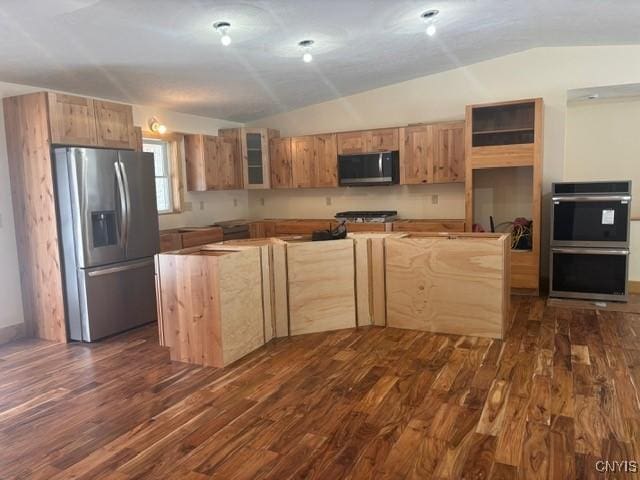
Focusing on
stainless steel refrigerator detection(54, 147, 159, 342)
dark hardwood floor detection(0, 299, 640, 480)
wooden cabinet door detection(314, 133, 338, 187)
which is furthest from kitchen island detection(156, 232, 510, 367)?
wooden cabinet door detection(314, 133, 338, 187)

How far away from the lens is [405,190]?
6.26 metres

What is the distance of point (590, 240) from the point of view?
189 inches

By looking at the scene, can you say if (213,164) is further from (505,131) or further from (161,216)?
(505,131)

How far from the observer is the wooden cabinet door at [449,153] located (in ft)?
18.2

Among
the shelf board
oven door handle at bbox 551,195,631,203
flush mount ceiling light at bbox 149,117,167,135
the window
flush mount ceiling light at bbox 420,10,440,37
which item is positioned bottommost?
oven door handle at bbox 551,195,631,203

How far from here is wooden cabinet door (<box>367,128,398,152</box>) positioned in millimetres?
5926

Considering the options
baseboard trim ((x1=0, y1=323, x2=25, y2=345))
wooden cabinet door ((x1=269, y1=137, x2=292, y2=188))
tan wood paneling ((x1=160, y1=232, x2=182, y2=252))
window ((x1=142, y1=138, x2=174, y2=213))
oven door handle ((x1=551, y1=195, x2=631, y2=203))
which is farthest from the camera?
wooden cabinet door ((x1=269, y1=137, x2=292, y2=188))

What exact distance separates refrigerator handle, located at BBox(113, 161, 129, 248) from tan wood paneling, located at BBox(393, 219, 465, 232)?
10.4 feet

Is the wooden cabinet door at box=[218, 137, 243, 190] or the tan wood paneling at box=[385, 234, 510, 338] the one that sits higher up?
the wooden cabinet door at box=[218, 137, 243, 190]

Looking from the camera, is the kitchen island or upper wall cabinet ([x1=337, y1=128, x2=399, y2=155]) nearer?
the kitchen island

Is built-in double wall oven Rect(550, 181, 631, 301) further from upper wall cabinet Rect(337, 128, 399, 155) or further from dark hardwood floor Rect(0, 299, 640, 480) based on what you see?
upper wall cabinet Rect(337, 128, 399, 155)

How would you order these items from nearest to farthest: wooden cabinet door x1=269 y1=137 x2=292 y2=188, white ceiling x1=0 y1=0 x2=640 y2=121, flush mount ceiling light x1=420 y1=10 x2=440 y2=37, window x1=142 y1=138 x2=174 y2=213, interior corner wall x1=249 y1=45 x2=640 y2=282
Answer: white ceiling x1=0 y1=0 x2=640 y2=121 < flush mount ceiling light x1=420 y1=10 x2=440 y2=37 < interior corner wall x1=249 y1=45 x2=640 y2=282 < window x1=142 y1=138 x2=174 y2=213 < wooden cabinet door x1=269 y1=137 x2=292 y2=188

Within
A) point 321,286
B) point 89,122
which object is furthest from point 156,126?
point 321,286

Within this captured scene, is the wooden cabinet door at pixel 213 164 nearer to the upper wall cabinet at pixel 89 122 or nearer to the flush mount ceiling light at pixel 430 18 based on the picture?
the upper wall cabinet at pixel 89 122
